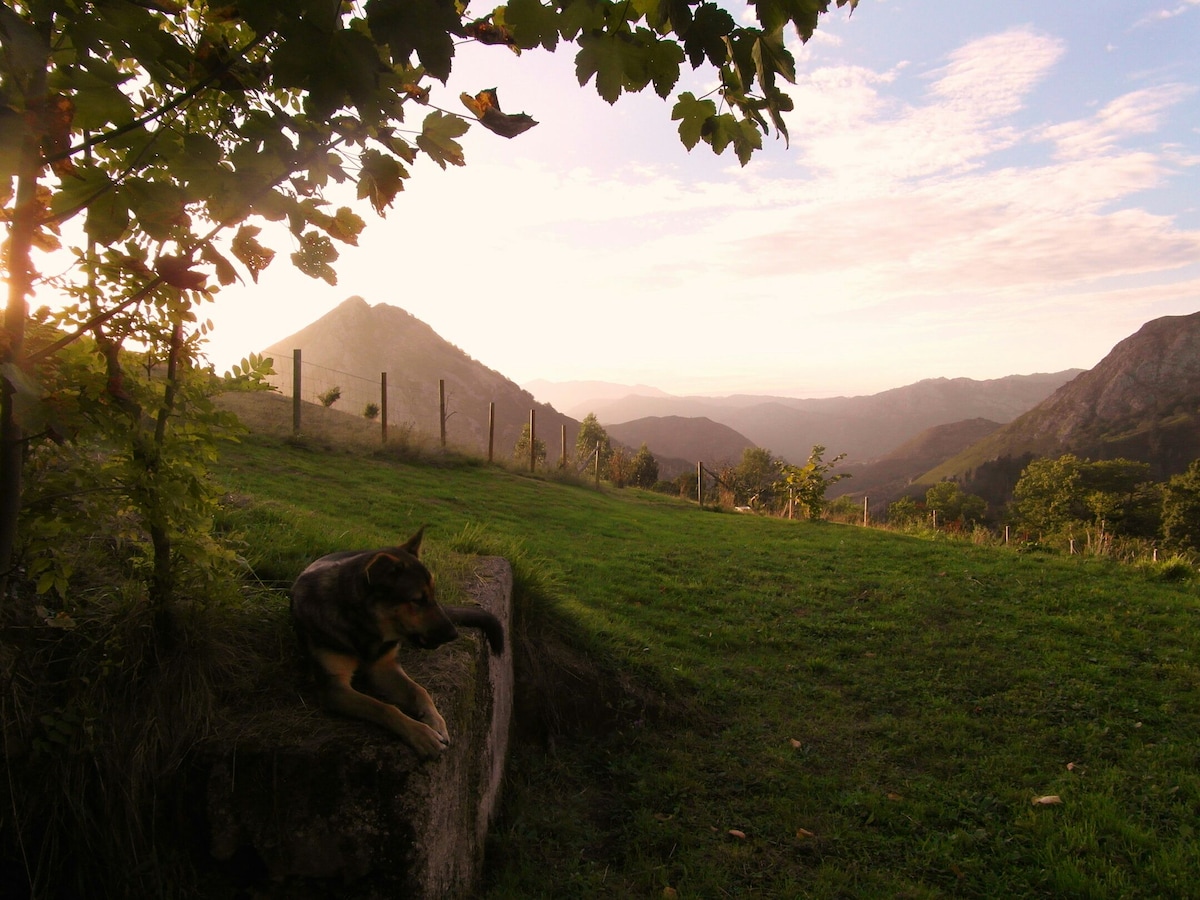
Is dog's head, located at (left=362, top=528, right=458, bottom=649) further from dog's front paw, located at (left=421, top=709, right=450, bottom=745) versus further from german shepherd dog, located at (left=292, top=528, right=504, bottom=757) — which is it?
dog's front paw, located at (left=421, top=709, right=450, bottom=745)

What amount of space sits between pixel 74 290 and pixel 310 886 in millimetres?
2490

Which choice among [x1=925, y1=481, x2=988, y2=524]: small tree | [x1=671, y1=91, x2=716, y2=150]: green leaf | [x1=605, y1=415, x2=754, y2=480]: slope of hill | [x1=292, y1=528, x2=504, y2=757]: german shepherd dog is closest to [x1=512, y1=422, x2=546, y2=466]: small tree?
[x1=292, y1=528, x2=504, y2=757]: german shepherd dog

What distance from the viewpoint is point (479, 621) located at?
425 centimetres

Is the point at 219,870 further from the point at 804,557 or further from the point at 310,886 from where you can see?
the point at 804,557

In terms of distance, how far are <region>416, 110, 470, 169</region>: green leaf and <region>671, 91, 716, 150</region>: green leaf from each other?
748 millimetres

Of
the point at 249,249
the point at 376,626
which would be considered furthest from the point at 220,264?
the point at 376,626

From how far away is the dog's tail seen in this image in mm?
4171

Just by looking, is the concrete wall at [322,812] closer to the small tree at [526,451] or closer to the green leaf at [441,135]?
the green leaf at [441,135]

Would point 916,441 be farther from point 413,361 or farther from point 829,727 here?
point 829,727

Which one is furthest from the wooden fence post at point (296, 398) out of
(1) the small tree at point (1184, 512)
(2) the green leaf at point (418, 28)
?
(1) the small tree at point (1184, 512)

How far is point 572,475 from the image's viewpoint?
25047 mm

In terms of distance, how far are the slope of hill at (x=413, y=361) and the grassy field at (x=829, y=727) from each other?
88818 millimetres

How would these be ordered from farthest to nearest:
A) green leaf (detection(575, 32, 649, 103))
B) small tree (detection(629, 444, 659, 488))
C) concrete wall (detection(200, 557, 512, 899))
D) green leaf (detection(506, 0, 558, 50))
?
small tree (detection(629, 444, 659, 488)) → concrete wall (detection(200, 557, 512, 899)) → green leaf (detection(575, 32, 649, 103)) → green leaf (detection(506, 0, 558, 50))

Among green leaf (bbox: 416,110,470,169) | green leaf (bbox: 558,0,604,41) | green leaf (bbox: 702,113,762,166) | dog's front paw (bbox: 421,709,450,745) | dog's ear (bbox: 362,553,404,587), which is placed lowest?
dog's front paw (bbox: 421,709,450,745)
